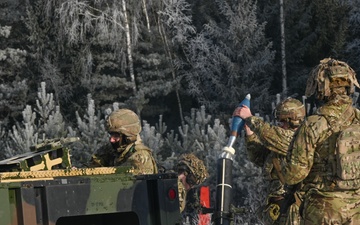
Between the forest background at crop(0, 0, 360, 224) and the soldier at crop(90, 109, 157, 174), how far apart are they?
20205mm

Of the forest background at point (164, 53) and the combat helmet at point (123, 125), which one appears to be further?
the forest background at point (164, 53)

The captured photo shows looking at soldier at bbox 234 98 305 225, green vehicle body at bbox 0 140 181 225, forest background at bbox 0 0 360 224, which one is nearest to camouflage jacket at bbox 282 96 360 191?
soldier at bbox 234 98 305 225

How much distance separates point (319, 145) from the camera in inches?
309

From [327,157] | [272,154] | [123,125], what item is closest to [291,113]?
[272,154]

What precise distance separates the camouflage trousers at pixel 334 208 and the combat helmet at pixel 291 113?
170 centimetres

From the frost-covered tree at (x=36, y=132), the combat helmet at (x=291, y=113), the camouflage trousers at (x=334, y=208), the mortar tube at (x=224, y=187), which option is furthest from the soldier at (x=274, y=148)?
the frost-covered tree at (x=36, y=132)

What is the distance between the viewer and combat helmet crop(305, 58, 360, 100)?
800 centimetres

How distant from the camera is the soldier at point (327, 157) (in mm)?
7793

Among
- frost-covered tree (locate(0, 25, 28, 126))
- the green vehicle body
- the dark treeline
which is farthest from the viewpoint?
the dark treeline

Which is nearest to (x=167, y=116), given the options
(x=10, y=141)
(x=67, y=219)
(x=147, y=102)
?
(x=147, y=102)

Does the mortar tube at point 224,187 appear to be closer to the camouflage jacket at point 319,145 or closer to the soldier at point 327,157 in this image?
the soldier at point 327,157

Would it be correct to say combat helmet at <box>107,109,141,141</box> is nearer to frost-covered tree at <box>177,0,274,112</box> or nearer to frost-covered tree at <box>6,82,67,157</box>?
frost-covered tree at <box>6,82,67,157</box>

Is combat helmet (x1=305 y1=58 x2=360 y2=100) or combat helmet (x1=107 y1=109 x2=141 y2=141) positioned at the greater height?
combat helmet (x1=305 y1=58 x2=360 y2=100)

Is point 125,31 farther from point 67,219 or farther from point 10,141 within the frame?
point 67,219
